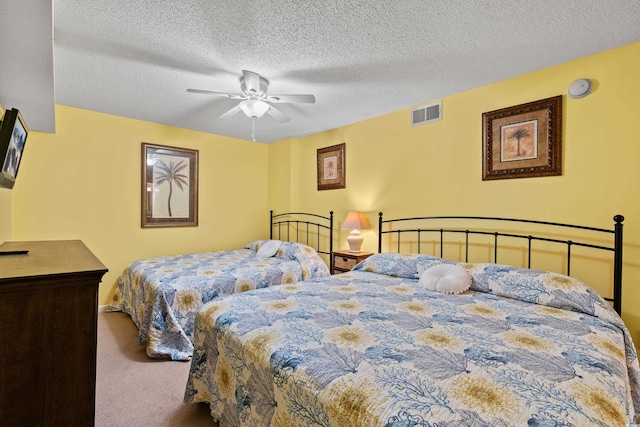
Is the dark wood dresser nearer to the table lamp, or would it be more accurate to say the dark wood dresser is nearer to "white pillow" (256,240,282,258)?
the table lamp

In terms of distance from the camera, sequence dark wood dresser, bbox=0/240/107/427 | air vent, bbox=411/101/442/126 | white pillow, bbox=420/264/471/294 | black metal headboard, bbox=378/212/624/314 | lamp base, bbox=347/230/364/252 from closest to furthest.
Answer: dark wood dresser, bbox=0/240/107/427 < black metal headboard, bbox=378/212/624/314 < white pillow, bbox=420/264/471/294 < air vent, bbox=411/101/442/126 < lamp base, bbox=347/230/364/252

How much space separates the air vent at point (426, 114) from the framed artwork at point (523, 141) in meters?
0.46

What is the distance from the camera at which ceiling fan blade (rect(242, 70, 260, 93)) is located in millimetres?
2332

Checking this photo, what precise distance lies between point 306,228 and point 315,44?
113 inches

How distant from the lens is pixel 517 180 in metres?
Result: 2.56

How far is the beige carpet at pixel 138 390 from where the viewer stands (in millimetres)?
1847

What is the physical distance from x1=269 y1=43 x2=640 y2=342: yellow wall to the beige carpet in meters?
2.40

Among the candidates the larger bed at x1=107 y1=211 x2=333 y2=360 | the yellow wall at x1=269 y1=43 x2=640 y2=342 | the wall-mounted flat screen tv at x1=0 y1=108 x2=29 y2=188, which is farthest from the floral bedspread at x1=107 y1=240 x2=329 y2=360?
the wall-mounted flat screen tv at x1=0 y1=108 x2=29 y2=188

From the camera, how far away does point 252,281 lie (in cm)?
309

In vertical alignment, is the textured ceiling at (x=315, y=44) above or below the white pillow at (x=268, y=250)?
above

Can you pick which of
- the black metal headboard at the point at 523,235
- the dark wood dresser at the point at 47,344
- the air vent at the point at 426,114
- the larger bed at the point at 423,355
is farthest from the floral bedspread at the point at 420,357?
the air vent at the point at 426,114

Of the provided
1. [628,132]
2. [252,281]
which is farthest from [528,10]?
[252,281]

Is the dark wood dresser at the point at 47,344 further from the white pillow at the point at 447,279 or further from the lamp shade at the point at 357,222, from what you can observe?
the lamp shade at the point at 357,222

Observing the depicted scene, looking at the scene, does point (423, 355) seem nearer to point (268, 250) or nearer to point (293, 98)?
point (293, 98)
